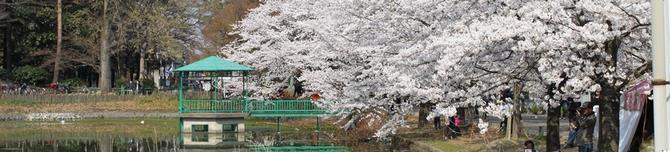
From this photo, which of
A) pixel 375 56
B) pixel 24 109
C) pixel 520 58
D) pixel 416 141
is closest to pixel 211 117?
pixel 416 141

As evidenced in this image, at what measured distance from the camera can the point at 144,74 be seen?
216 ft

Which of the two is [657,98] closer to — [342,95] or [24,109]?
[342,95]

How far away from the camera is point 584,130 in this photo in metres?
18.0

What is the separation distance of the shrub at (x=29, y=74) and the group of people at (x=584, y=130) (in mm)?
46708

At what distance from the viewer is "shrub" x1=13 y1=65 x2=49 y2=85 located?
5934 cm

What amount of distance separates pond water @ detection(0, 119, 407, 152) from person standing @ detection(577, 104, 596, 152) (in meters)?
7.81

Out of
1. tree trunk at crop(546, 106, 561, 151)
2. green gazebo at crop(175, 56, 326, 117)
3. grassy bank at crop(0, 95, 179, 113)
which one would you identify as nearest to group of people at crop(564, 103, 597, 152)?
tree trunk at crop(546, 106, 561, 151)

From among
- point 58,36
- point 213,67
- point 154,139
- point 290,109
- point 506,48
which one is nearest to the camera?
point 506,48

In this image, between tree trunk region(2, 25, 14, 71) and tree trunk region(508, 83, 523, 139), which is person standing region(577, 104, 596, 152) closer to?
tree trunk region(508, 83, 523, 139)

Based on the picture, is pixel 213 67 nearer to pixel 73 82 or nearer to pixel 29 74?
pixel 29 74

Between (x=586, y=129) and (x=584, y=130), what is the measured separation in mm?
84

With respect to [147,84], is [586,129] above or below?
below

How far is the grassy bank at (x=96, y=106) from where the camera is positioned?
50344 mm

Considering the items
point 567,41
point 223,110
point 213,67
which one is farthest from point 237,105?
point 567,41
